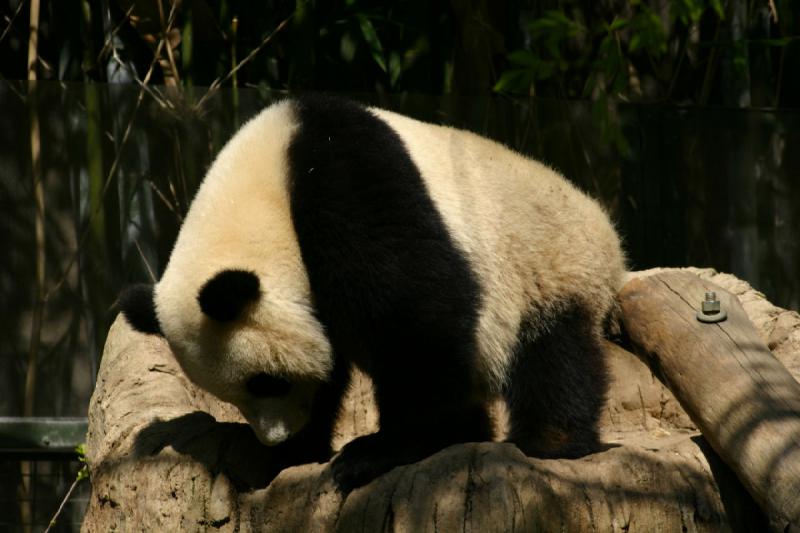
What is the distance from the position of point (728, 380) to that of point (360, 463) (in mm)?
1183

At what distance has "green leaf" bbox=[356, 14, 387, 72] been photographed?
546cm

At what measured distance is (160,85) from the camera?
5.24 metres

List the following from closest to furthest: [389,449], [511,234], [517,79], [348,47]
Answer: [389,449], [511,234], [517,79], [348,47]

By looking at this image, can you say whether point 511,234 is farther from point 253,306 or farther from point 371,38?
point 371,38

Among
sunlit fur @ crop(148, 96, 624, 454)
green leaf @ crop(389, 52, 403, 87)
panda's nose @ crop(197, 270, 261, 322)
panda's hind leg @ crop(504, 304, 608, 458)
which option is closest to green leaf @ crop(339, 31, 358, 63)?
green leaf @ crop(389, 52, 403, 87)

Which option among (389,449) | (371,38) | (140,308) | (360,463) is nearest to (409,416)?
(389,449)

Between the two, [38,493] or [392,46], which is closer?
[38,493]

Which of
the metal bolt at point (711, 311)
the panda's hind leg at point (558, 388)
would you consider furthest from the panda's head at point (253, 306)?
the metal bolt at point (711, 311)

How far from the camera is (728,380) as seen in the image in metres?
3.24

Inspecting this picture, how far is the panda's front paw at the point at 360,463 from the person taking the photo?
304 cm

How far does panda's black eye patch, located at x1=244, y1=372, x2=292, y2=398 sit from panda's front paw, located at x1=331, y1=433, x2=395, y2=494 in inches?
11.3

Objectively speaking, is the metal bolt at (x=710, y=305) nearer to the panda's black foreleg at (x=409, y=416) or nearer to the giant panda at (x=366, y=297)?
the giant panda at (x=366, y=297)

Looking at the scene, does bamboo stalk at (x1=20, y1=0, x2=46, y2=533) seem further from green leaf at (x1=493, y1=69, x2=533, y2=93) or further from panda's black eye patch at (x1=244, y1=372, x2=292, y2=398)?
green leaf at (x1=493, y1=69, x2=533, y2=93)

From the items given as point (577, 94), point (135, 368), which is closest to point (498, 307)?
point (135, 368)
